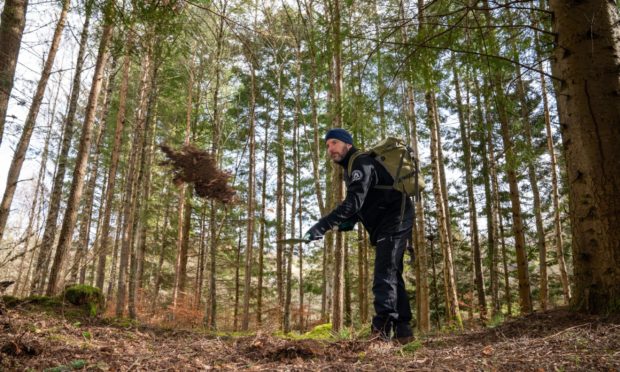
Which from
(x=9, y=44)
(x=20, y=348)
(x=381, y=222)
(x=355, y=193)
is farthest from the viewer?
(x=9, y=44)

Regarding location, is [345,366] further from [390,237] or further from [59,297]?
[59,297]

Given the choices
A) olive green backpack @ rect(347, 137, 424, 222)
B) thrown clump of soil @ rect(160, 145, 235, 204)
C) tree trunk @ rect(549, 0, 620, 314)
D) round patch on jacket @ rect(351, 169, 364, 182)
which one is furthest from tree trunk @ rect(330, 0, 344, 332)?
thrown clump of soil @ rect(160, 145, 235, 204)

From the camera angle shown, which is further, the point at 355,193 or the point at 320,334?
the point at 320,334

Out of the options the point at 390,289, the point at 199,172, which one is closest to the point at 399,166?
the point at 390,289

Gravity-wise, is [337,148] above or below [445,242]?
above

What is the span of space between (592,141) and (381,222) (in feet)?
6.41

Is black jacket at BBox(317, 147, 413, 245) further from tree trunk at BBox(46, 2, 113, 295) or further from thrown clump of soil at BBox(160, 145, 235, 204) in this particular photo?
thrown clump of soil at BBox(160, 145, 235, 204)

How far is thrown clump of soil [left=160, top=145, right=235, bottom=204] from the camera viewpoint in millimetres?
9438

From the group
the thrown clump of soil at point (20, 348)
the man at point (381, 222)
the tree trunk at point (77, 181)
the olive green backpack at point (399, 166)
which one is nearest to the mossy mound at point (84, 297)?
the tree trunk at point (77, 181)

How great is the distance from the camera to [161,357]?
2672mm

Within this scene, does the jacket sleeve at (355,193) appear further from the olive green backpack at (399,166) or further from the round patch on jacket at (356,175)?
the olive green backpack at (399,166)

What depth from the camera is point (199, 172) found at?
9688 mm

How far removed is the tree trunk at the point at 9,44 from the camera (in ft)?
15.7

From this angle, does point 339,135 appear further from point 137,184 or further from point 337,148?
point 137,184
